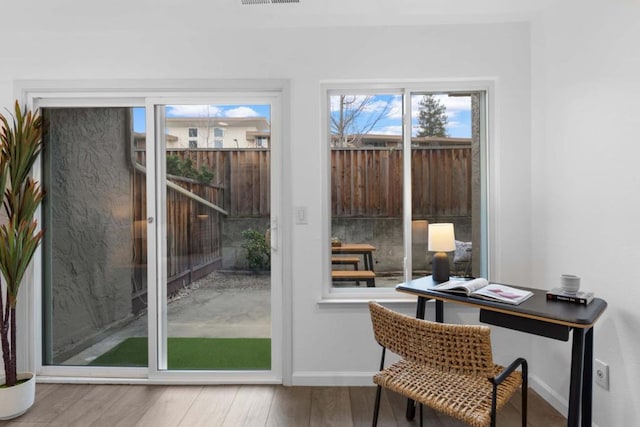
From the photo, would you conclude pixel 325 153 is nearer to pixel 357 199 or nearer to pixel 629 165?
pixel 357 199

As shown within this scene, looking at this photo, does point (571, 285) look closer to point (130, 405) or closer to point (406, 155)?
point (406, 155)

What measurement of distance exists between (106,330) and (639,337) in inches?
127

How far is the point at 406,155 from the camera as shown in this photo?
8.81 feet

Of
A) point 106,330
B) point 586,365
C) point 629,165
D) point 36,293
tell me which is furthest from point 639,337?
point 36,293

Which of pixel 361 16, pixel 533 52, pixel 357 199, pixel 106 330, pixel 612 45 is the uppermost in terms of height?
pixel 361 16

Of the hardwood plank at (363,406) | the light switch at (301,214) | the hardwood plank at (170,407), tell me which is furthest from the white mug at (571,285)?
the hardwood plank at (170,407)

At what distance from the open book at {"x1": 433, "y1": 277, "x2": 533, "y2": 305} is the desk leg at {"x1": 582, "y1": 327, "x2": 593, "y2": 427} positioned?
0.30 metres

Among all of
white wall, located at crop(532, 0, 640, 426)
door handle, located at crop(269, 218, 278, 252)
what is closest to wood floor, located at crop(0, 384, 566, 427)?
white wall, located at crop(532, 0, 640, 426)

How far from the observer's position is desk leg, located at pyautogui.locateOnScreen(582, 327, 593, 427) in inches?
67.7

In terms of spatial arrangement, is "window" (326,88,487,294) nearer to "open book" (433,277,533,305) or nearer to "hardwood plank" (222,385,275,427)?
"open book" (433,277,533,305)

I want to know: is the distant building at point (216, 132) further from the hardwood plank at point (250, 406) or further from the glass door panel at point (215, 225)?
the hardwood plank at point (250, 406)

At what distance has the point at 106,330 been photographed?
2.75 meters

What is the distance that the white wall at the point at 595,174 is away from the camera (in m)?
1.78

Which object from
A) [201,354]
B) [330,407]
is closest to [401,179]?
[330,407]
